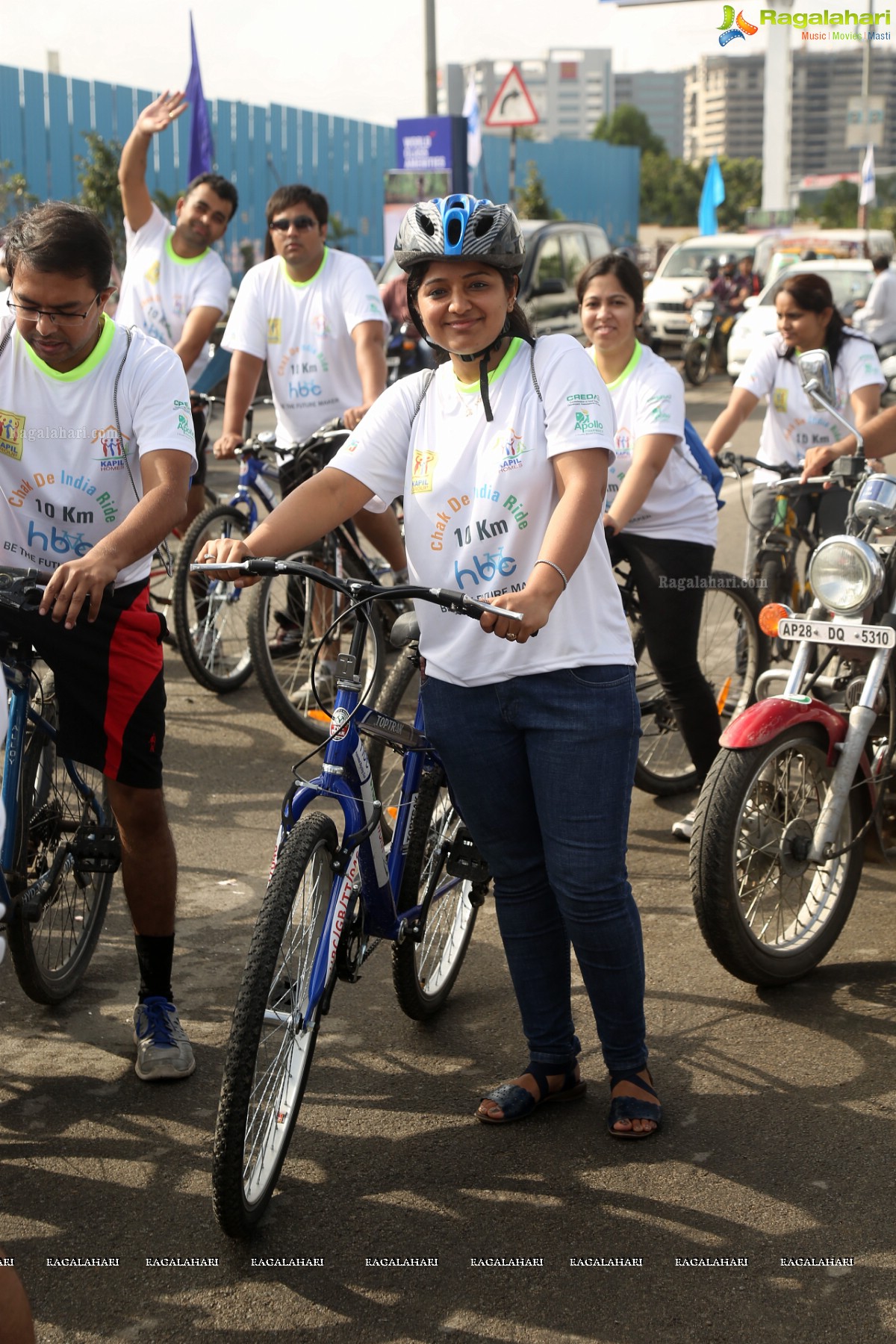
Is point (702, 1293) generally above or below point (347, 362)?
below

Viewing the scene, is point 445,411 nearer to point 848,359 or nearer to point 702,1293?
point 702,1293

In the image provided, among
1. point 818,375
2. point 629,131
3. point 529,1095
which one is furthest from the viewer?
point 629,131

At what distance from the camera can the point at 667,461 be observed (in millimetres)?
5102

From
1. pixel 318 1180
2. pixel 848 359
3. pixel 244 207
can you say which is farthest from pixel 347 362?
pixel 244 207

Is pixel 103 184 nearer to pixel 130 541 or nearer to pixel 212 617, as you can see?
pixel 212 617

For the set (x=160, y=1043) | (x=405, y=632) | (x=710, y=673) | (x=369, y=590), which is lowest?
(x=160, y=1043)

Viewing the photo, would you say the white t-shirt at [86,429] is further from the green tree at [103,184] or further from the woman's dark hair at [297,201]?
the green tree at [103,184]

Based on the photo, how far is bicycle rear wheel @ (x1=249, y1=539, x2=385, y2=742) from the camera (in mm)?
6156

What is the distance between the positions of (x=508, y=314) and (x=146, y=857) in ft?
5.34

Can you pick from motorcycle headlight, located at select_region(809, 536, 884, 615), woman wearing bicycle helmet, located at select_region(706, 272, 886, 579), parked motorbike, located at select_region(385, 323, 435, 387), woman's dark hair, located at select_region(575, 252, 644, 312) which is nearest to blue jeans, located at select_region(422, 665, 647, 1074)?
motorcycle headlight, located at select_region(809, 536, 884, 615)

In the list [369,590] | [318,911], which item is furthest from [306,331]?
[318,911]

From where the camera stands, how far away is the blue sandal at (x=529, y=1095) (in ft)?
11.4

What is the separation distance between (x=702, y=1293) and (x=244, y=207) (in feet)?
116

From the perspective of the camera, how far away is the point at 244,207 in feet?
117
